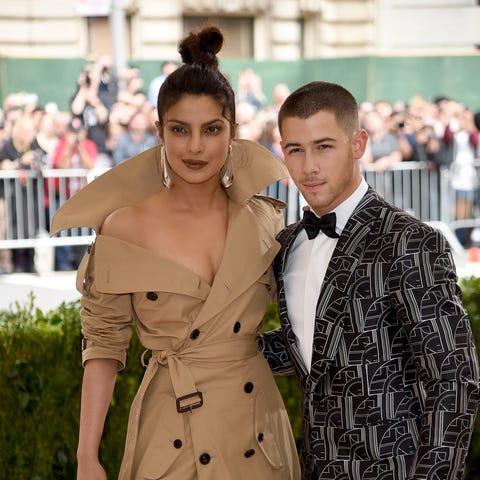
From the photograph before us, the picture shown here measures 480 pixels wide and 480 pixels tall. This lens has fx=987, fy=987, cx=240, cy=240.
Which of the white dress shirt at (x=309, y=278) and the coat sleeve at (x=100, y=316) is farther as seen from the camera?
the coat sleeve at (x=100, y=316)

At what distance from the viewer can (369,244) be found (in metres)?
2.52

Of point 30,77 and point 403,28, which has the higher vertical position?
point 403,28

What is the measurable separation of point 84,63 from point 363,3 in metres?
9.81

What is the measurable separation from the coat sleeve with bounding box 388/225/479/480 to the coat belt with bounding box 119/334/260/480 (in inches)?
24.2

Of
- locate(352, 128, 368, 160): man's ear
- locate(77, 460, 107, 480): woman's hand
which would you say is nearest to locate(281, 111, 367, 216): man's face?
locate(352, 128, 368, 160): man's ear

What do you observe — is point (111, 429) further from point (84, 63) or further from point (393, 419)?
point (84, 63)

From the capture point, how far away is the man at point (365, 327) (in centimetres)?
232

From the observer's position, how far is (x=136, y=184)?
2992 mm

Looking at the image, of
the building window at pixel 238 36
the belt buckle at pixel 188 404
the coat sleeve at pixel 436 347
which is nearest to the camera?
the coat sleeve at pixel 436 347

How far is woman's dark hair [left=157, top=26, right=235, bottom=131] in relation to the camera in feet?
9.18

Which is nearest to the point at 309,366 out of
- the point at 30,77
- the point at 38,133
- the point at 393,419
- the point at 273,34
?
the point at 393,419

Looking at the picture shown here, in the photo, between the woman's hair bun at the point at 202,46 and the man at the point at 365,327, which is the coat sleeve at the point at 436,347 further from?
the woman's hair bun at the point at 202,46

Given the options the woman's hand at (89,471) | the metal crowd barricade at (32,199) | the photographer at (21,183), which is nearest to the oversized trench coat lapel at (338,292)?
the woman's hand at (89,471)

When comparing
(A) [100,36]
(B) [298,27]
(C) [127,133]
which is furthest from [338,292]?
(B) [298,27]
